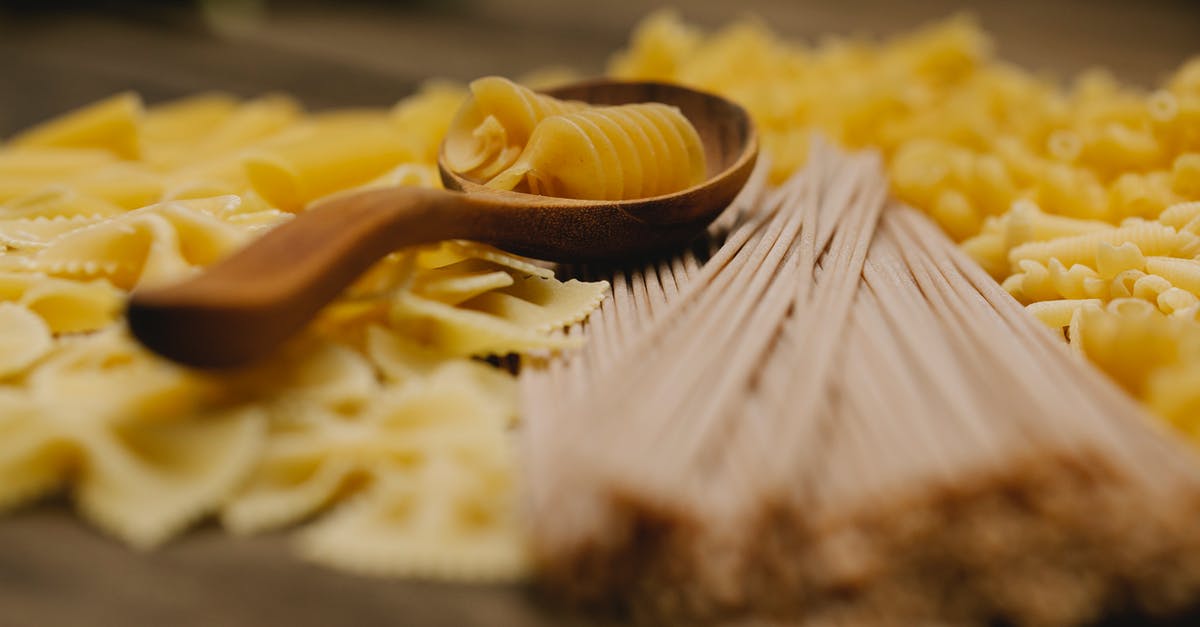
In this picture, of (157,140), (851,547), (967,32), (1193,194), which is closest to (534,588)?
(851,547)

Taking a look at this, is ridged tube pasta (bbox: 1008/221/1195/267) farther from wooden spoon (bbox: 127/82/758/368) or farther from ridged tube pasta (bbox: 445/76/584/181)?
ridged tube pasta (bbox: 445/76/584/181)

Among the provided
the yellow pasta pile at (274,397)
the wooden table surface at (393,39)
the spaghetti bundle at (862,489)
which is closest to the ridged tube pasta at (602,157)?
the yellow pasta pile at (274,397)

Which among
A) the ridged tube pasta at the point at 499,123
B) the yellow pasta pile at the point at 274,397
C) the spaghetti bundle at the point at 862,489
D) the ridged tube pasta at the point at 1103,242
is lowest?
the yellow pasta pile at the point at 274,397

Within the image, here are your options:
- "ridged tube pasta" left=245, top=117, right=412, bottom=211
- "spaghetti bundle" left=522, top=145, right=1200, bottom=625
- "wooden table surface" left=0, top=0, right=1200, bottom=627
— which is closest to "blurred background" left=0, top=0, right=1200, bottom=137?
"wooden table surface" left=0, top=0, right=1200, bottom=627

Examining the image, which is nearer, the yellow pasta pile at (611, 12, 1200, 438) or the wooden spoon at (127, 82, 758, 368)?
the wooden spoon at (127, 82, 758, 368)

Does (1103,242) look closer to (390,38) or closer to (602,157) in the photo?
(602,157)

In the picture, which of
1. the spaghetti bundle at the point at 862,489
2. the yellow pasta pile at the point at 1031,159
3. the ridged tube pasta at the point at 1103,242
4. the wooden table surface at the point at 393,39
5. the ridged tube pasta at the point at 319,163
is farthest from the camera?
the wooden table surface at the point at 393,39

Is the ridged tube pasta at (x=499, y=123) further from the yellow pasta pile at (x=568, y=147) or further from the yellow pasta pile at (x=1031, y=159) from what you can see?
the yellow pasta pile at (x=1031, y=159)
